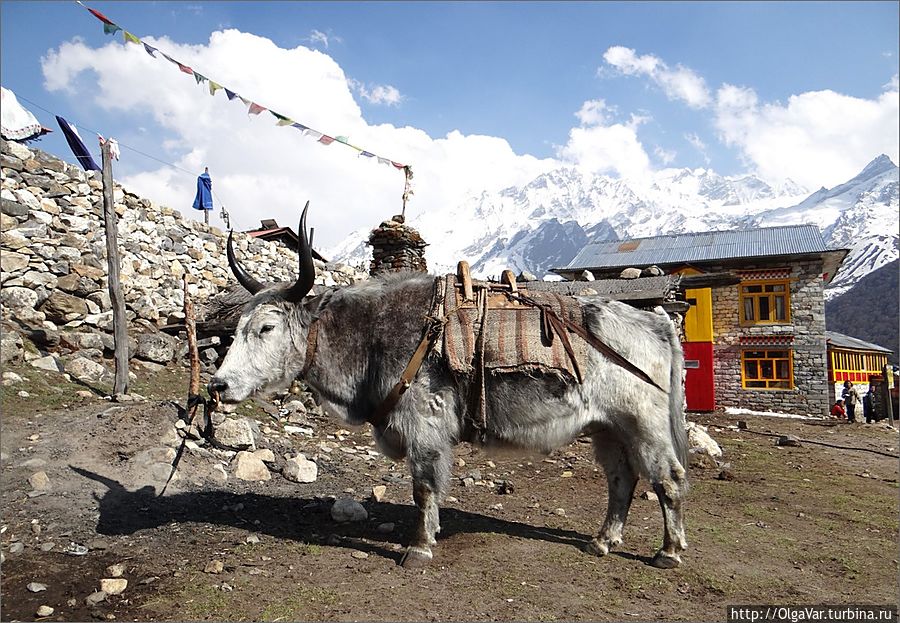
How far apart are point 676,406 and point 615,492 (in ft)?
3.06

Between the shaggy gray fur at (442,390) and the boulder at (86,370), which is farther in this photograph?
the boulder at (86,370)

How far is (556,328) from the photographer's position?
4770 millimetres

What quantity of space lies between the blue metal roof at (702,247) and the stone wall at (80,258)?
19775 mm

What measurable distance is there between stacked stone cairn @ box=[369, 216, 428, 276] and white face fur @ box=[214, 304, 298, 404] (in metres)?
6.89

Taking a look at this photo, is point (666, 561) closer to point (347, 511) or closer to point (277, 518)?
point (347, 511)

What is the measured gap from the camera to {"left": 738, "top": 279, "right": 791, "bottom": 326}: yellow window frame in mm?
25266

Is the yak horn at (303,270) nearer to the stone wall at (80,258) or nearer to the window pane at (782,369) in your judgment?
the stone wall at (80,258)

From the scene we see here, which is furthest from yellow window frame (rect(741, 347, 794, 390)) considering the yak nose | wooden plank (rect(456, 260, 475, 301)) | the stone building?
the yak nose

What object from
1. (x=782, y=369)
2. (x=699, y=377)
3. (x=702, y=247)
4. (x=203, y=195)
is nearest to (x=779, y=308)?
(x=782, y=369)

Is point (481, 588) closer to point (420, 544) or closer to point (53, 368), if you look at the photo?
point (420, 544)

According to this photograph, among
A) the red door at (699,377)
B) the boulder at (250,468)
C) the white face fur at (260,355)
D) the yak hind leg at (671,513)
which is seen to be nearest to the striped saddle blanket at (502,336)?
the yak hind leg at (671,513)

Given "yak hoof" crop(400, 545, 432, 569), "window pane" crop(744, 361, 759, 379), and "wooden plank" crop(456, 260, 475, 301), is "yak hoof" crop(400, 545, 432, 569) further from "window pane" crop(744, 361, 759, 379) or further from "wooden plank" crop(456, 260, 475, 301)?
"window pane" crop(744, 361, 759, 379)

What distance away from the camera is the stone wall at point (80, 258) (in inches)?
406

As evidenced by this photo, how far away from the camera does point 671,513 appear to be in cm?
461
